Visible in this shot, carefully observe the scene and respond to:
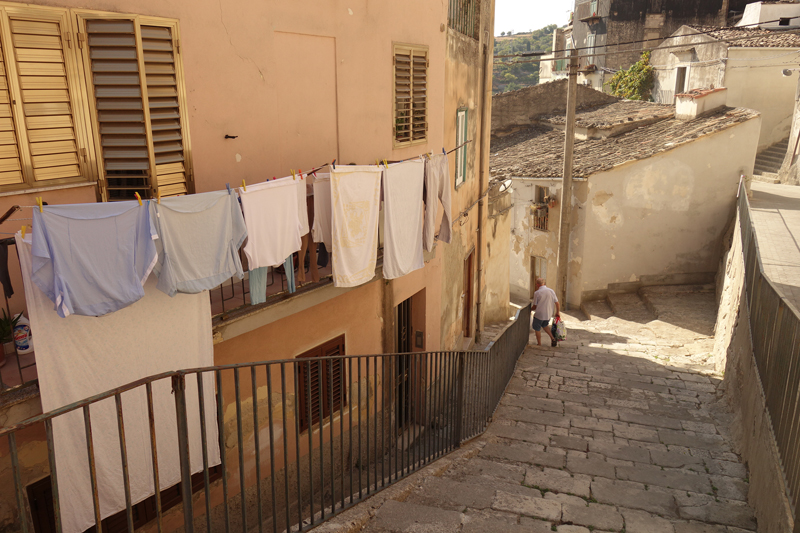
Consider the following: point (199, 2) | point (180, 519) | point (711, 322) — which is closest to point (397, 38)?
point (199, 2)

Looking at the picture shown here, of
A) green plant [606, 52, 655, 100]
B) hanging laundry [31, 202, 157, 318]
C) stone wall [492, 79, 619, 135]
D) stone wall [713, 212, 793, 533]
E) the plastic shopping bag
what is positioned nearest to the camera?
hanging laundry [31, 202, 157, 318]

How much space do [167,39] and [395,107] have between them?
3988mm

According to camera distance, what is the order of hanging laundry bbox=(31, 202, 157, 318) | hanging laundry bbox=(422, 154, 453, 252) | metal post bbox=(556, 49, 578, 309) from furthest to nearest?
metal post bbox=(556, 49, 578, 309) < hanging laundry bbox=(422, 154, 453, 252) < hanging laundry bbox=(31, 202, 157, 318)

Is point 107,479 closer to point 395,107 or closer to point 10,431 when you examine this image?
point 10,431

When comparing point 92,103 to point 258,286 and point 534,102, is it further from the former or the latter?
point 534,102

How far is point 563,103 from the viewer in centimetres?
2805

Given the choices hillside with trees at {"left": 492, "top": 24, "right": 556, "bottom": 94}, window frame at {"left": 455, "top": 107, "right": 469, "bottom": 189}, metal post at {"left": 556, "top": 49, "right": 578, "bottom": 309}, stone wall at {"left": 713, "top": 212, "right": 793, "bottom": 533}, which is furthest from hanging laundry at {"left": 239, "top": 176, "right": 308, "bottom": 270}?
hillside with trees at {"left": 492, "top": 24, "right": 556, "bottom": 94}

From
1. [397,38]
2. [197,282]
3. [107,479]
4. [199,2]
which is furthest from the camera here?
[397,38]

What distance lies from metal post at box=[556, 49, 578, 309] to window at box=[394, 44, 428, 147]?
29.6 ft

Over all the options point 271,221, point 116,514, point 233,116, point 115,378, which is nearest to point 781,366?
point 271,221

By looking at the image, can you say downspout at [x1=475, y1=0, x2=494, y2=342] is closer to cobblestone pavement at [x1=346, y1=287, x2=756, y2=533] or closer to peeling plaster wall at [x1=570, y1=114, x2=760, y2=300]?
cobblestone pavement at [x1=346, y1=287, x2=756, y2=533]

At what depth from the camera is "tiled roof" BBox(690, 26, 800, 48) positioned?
24.5 m

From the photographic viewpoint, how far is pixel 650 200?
1914 cm

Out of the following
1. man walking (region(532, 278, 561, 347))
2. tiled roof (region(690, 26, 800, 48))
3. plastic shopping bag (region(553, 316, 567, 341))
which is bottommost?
plastic shopping bag (region(553, 316, 567, 341))
